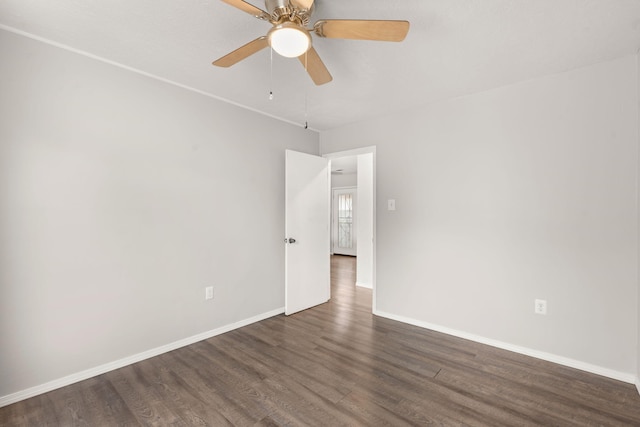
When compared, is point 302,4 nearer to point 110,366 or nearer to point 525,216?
point 525,216

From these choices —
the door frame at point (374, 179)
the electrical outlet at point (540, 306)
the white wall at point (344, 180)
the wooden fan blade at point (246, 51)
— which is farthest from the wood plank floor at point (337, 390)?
the white wall at point (344, 180)

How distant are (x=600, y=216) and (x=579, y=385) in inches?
50.5

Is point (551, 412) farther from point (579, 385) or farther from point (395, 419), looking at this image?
point (395, 419)

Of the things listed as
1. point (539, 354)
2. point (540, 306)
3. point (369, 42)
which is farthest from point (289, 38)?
point (539, 354)

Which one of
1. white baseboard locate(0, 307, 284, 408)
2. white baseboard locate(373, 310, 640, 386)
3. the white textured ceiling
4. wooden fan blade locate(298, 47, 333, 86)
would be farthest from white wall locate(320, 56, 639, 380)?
white baseboard locate(0, 307, 284, 408)

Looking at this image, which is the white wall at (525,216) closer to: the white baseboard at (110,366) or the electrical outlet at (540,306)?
the electrical outlet at (540,306)

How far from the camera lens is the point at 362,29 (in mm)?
1499

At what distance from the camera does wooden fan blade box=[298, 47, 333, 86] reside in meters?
1.74

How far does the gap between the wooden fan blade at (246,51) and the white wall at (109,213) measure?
1.20 metres

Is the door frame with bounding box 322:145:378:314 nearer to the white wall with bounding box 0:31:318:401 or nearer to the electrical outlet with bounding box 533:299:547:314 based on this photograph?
the white wall with bounding box 0:31:318:401

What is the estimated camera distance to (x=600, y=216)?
235cm

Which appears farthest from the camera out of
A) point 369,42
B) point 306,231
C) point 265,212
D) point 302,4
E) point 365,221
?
point 365,221

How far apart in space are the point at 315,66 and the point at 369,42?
529 mm

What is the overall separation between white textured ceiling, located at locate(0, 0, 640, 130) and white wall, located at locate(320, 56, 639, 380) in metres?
0.33
